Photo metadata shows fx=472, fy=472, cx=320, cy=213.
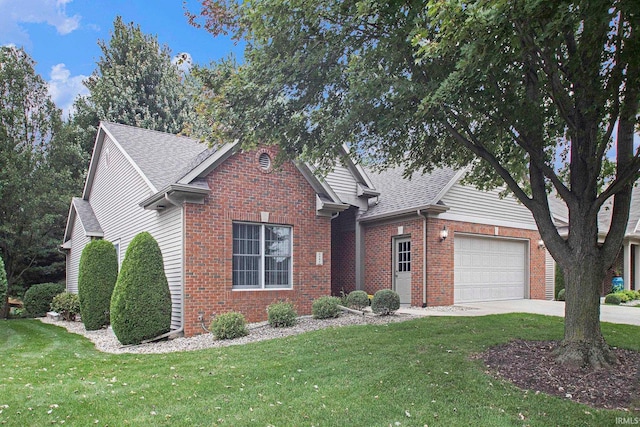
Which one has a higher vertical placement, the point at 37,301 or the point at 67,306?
the point at 67,306

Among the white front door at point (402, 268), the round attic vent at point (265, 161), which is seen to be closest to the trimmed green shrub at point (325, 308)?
the round attic vent at point (265, 161)

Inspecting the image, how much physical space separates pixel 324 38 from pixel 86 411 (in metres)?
5.82

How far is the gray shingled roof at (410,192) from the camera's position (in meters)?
14.4

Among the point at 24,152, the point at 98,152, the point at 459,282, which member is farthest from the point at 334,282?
the point at 24,152

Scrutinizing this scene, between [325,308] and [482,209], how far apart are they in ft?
23.2

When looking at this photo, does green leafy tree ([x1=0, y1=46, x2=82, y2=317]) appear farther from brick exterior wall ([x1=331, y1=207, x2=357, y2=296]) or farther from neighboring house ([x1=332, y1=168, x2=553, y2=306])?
neighboring house ([x1=332, y1=168, x2=553, y2=306])

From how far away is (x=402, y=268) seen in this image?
15.0 metres

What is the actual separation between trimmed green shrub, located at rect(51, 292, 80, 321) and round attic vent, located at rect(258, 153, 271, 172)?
28.0 feet

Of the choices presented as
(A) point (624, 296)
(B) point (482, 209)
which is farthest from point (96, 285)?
(A) point (624, 296)

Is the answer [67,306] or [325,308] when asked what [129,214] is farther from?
[325,308]

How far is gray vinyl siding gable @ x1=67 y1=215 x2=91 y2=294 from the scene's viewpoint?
1823cm

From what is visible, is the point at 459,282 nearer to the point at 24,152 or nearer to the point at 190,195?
the point at 190,195

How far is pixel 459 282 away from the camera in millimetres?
14719

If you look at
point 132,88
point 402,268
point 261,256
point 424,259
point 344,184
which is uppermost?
point 132,88
